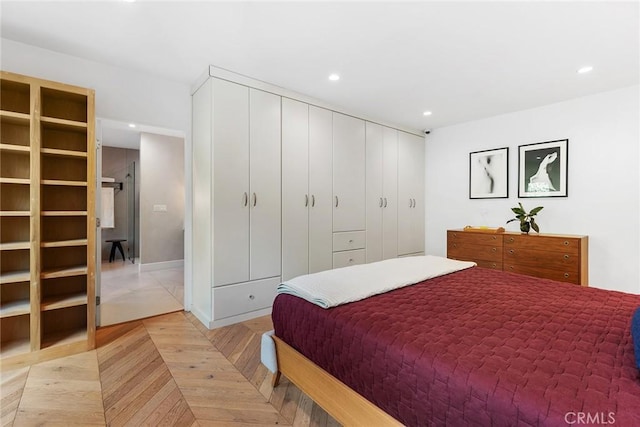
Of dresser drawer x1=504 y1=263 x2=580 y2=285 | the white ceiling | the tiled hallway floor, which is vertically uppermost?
the white ceiling

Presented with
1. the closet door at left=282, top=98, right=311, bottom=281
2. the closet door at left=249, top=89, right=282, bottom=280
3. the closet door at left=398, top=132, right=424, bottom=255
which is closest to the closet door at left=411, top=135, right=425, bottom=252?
the closet door at left=398, top=132, right=424, bottom=255

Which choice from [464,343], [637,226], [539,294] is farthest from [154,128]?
[637,226]

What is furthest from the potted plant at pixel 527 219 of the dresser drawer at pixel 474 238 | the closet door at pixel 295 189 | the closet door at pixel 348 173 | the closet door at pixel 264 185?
the closet door at pixel 264 185

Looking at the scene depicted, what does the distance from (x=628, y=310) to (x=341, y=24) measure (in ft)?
8.04

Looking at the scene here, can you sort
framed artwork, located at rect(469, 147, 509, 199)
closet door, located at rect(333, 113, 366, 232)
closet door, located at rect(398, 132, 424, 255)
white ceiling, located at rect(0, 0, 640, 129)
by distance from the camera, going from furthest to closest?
closet door, located at rect(398, 132, 424, 255) → framed artwork, located at rect(469, 147, 509, 199) → closet door, located at rect(333, 113, 366, 232) → white ceiling, located at rect(0, 0, 640, 129)

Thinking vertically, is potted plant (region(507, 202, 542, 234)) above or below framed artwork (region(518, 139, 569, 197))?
below

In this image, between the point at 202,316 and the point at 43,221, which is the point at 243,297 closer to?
the point at 202,316

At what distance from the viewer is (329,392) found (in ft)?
4.75

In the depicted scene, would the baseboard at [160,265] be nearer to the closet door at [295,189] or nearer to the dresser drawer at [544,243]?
the closet door at [295,189]

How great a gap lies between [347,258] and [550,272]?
228 cm

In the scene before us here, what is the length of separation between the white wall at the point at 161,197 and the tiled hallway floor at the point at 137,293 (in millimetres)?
454

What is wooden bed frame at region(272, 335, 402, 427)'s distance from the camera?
1.25m

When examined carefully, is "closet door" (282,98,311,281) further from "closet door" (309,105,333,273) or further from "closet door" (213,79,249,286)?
"closet door" (213,79,249,286)

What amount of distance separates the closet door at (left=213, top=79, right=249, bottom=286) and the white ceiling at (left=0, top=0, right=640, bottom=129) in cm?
31
